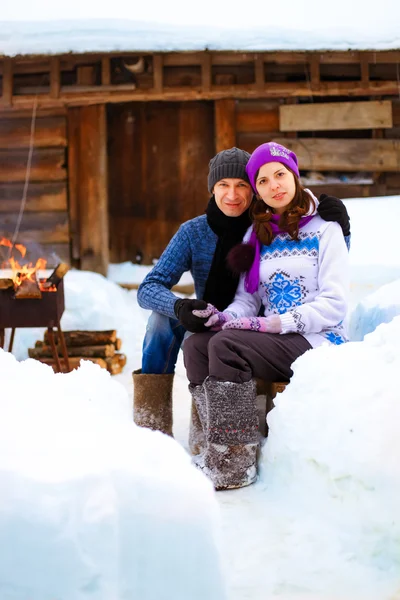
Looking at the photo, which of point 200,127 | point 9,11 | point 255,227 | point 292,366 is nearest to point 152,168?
point 200,127

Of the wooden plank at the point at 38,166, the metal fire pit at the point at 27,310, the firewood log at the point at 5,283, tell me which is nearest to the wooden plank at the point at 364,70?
the wooden plank at the point at 38,166

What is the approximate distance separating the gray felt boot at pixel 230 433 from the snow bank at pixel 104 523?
114 cm

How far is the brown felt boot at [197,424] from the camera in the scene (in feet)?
11.1

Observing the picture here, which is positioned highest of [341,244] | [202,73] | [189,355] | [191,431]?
[202,73]

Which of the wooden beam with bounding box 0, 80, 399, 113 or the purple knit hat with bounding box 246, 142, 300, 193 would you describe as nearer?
the purple knit hat with bounding box 246, 142, 300, 193

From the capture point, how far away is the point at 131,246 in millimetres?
8742

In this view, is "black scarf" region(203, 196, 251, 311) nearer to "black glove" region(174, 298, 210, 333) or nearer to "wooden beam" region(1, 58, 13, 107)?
"black glove" region(174, 298, 210, 333)

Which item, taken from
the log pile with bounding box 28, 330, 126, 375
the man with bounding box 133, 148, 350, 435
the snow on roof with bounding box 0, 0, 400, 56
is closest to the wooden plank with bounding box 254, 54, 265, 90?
the snow on roof with bounding box 0, 0, 400, 56

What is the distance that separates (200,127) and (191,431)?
214 inches

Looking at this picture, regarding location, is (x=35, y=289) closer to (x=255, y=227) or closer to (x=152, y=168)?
(x=255, y=227)

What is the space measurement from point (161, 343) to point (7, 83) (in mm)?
5403

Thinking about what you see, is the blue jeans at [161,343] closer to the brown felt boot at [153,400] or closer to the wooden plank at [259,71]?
the brown felt boot at [153,400]

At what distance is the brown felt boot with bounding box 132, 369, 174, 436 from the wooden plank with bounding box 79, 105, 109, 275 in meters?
4.64

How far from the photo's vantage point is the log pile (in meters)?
6.17
